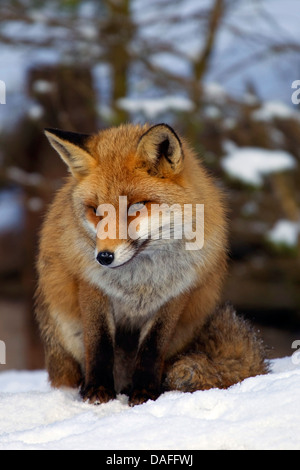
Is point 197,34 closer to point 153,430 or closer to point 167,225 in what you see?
point 167,225

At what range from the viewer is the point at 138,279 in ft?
10.2

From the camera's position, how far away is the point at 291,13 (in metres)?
8.73

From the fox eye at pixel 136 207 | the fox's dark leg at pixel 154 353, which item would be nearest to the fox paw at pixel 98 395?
the fox's dark leg at pixel 154 353

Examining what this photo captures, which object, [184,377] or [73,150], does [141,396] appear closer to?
[184,377]

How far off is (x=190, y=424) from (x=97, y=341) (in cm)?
96

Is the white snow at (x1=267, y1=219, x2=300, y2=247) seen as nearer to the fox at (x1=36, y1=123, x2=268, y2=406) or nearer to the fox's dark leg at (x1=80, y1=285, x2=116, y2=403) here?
the fox at (x1=36, y1=123, x2=268, y2=406)

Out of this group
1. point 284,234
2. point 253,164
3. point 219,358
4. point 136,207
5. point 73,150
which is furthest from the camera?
point 284,234

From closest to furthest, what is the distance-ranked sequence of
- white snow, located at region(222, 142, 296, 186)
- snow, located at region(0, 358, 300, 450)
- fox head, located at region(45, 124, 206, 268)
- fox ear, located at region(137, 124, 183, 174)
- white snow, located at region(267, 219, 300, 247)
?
snow, located at region(0, 358, 300, 450) → fox head, located at region(45, 124, 206, 268) → fox ear, located at region(137, 124, 183, 174) → white snow, located at region(222, 142, 296, 186) → white snow, located at region(267, 219, 300, 247)

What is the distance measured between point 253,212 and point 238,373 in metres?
4.68

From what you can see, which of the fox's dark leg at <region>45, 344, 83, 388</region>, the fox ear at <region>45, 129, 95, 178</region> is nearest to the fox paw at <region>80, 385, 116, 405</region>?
the fox's dark leg at <region>45, 344, 83, 388</region>

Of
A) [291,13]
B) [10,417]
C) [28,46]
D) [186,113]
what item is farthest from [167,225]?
[291,13]

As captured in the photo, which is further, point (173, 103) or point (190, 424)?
point (173, 103)

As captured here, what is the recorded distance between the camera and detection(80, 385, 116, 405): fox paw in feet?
9.96

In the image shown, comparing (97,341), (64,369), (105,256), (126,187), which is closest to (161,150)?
(126,187)
